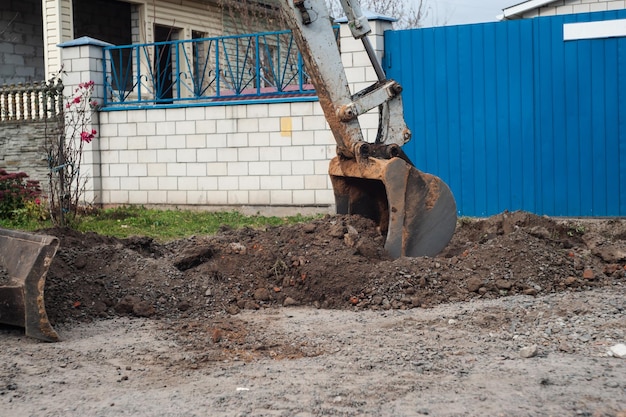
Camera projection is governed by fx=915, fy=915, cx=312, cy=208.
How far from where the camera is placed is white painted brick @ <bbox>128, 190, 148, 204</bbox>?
13922mm

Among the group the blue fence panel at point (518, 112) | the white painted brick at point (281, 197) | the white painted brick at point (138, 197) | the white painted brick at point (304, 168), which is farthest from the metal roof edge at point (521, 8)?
the white painted brick at point (138, 197)

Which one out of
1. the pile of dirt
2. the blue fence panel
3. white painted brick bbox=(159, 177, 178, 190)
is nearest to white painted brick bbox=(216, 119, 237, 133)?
white painted brick bbox=(159, 177, 178, 190)

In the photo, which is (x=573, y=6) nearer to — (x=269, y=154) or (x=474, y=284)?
(x=269, y=154)

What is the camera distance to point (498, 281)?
711cm

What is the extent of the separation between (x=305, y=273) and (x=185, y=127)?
6.68 meters

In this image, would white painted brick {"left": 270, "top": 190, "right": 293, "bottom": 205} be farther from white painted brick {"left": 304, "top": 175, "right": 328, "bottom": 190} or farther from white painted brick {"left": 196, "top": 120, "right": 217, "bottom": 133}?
white painted brick {"left": 196, "top": 120, "right": 217, "bottom": 133}

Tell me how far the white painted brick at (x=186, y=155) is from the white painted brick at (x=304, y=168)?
5.50 ft

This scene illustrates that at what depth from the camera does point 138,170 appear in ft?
45.6

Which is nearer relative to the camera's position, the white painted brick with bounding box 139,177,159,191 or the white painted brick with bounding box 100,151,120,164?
the white painted brick with bounding box 139,177,159,191

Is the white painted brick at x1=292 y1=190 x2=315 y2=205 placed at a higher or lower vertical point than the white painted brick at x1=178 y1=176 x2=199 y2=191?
lower

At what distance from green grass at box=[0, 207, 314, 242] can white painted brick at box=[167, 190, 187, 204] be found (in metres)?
0.25

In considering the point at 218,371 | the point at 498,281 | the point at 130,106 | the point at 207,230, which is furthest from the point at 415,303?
the point at 130,106

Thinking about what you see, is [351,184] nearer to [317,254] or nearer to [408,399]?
[317,254]

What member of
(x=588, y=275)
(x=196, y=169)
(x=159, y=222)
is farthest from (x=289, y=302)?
(x=196, y=169)
